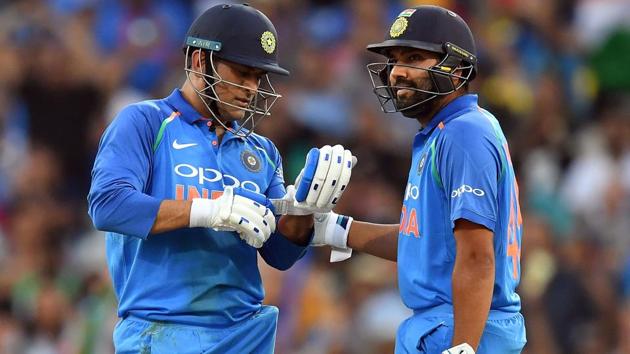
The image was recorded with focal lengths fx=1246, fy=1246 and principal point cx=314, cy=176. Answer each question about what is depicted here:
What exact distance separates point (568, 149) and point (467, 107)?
595cm

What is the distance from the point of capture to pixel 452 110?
5348mm

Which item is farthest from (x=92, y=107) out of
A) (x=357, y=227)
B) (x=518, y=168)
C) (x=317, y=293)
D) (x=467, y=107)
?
(x=467, y=107)

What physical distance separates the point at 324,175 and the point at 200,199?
552 millimetres

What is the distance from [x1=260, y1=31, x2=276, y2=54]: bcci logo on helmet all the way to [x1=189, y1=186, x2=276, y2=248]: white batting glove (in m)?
0.74

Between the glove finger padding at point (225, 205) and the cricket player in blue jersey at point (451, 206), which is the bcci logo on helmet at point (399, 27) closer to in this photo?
the cricket player in blue jersey at point (451, 206)

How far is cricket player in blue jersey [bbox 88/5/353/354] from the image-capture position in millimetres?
5230

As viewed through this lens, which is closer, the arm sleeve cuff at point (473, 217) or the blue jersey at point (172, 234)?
the arm sleeve cuff at point (473, 217)

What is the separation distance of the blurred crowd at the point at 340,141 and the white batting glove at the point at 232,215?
351 centimetres

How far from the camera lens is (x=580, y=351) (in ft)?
31.0

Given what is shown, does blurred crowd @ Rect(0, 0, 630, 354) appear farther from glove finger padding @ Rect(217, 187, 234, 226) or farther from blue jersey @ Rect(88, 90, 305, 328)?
glove finger padding @ Rect(217, 187, 234, 226)

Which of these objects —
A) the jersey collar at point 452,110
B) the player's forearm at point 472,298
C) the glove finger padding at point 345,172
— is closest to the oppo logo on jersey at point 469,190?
the player's forearm at point 472,298

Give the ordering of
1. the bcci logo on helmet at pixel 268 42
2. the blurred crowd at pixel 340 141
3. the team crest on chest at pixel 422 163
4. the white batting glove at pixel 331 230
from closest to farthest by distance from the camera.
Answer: the team crest on chest at pixel 422 163 < the bcci logo on helmet at pixel 268 42 < the white batting glove at pixel 331 230 < the blurred crowd at pixel 340 141

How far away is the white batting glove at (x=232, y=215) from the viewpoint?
5188 mm

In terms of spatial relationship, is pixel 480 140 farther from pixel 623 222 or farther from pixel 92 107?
pixel 92 107
